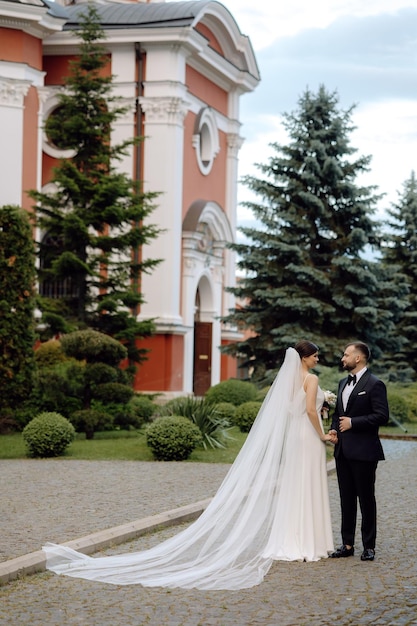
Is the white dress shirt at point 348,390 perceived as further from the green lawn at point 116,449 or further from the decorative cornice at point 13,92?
the decorative cornice at point 13,92

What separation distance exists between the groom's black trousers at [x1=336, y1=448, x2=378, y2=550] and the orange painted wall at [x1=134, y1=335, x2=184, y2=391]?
24051 mm

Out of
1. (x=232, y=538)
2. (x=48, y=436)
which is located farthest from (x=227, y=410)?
(x=232, y=538)

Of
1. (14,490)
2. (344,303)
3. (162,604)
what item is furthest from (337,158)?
(162,604)

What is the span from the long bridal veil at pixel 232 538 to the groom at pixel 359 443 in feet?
1.84

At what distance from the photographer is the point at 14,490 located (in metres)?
14.2

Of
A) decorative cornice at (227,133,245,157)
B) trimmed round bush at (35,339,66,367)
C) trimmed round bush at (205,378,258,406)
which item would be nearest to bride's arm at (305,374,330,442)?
trimmed round bush at (205,378,258,406)

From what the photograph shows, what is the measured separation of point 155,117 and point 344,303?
839cm

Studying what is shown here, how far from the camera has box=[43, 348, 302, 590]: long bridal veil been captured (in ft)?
29.4

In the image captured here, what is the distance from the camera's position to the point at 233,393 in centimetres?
2686

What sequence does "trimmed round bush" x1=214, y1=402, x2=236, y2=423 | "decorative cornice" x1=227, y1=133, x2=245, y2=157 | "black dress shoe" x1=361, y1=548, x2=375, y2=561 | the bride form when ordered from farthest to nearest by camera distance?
"decorative cornice" x1=227, y1=133, x2=245, y2=157
"trimmed round bush" x1=214, y1=402, x2=236, y2=423
"black dress shoe" x1=361, y1=548, x2=375, y2=561
the bride

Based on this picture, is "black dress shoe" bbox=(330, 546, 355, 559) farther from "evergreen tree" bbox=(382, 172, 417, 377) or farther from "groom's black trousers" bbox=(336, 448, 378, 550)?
"evergreen tree" bbox=(382, 172, 417, 377)

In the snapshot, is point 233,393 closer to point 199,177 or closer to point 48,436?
point 48,436

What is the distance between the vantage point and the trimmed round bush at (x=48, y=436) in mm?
18562

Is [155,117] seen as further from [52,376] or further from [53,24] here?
[52,376]
